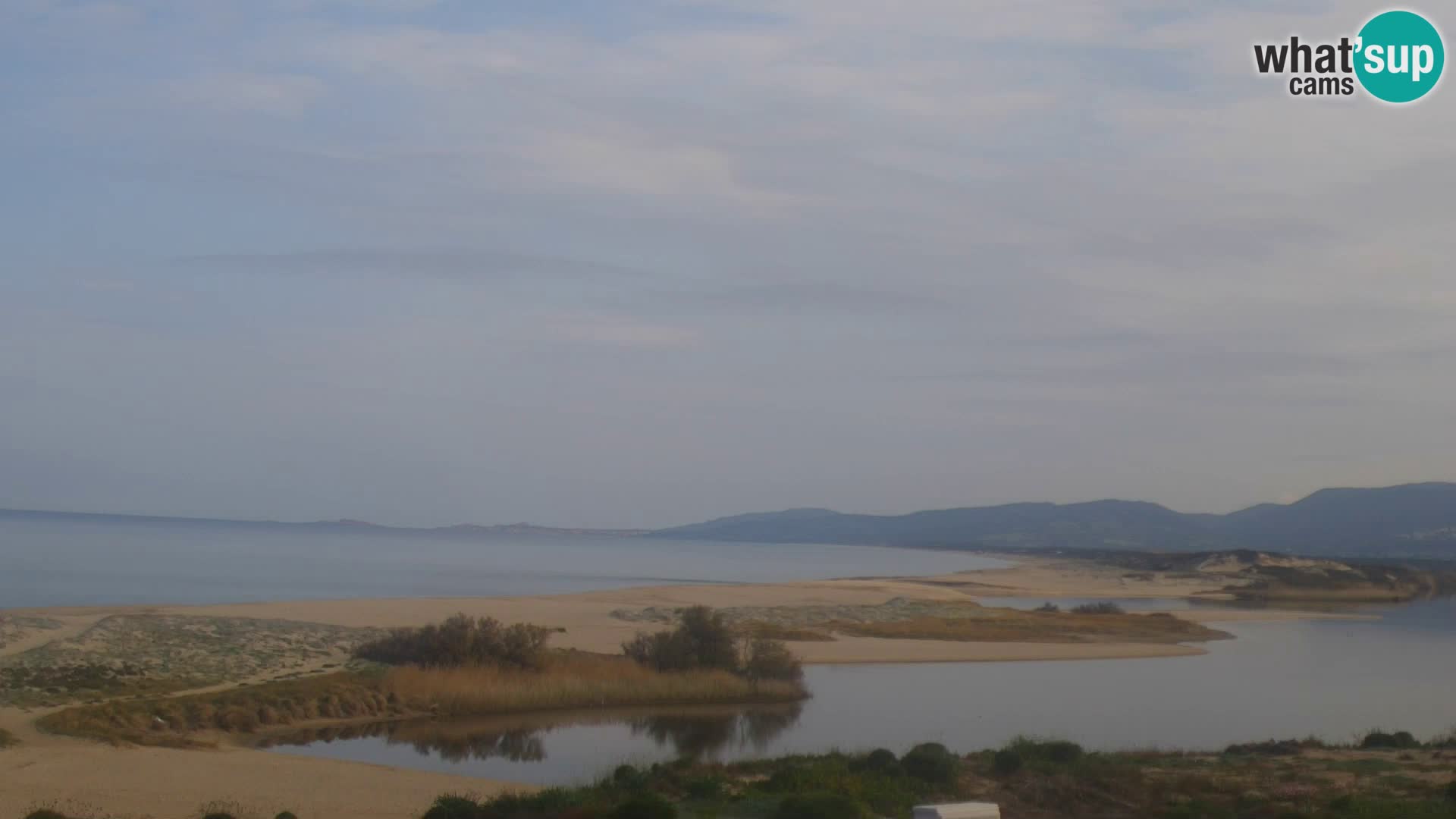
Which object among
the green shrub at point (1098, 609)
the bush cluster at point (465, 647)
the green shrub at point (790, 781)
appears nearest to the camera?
the green shrub at point (790, 781)

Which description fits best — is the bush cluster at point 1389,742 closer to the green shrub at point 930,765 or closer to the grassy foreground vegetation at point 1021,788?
the grassy foreground vegetation at point 1021,788

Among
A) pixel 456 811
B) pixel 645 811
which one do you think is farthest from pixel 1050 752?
pixel 456 811

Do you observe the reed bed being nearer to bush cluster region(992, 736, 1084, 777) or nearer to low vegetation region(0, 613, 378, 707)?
low vegetation region(0, 613, 378, 707)

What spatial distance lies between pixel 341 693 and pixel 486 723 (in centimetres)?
269

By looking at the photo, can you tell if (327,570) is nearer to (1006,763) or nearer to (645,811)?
(1006,763)

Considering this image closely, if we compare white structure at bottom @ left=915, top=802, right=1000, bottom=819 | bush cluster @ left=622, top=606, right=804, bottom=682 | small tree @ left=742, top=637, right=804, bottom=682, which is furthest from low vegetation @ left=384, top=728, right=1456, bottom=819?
bush cluster @ left=622, top=606, right=804, bottom=682

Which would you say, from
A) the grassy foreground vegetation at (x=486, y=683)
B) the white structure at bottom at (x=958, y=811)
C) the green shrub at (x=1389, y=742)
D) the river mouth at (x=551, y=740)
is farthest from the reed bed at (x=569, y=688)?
the white structure at bottom at (x=958, y=811)

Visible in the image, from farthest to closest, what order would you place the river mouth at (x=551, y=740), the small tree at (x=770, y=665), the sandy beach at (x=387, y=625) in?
the small tree at (x=770, y=665) < the river mouth at (x=551, y=740) < the sandy beach at (x=387, y=625)

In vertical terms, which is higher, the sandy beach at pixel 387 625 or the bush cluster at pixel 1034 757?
the bush cluster at pixel 1034 757

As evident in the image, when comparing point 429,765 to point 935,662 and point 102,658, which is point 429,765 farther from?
point 935,662

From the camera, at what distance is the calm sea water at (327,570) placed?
56.6 m

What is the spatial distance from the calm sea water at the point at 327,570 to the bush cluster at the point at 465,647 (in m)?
22.1

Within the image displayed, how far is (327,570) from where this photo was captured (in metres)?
83.5

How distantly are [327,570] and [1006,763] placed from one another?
72604 millimetres
